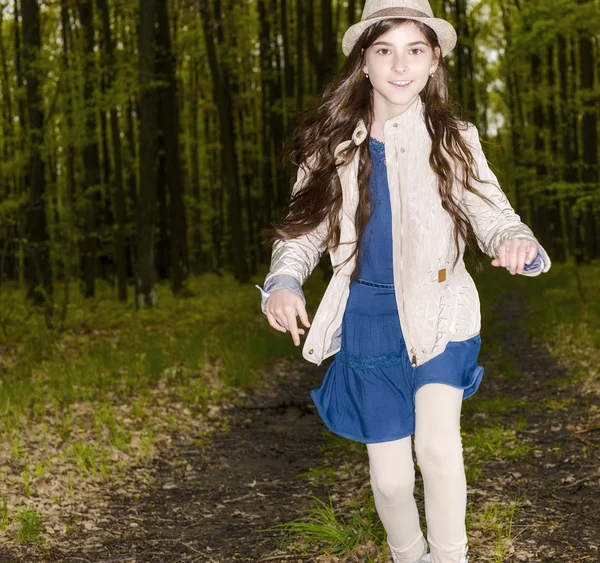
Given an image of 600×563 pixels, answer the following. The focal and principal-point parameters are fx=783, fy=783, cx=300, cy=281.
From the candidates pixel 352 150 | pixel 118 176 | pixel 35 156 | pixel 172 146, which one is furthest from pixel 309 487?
pixel 172 146

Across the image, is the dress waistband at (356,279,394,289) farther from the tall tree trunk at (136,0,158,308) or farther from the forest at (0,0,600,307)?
the tall tree trunk at (136,0,158,308)

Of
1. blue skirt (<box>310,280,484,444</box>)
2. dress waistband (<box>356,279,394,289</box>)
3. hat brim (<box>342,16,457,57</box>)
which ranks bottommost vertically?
blue skirt (<box>310,280,484,444</box>)

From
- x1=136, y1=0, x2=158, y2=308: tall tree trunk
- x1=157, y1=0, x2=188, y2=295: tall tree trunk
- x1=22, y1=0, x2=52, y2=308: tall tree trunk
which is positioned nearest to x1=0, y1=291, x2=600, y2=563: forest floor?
x1=22, y1=0, x2=52, y2=308: tall tree trunk

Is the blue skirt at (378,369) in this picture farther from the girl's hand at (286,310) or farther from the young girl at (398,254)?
the girl's hand at (286,310)

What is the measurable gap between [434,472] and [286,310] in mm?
895

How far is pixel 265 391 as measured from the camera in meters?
9.51

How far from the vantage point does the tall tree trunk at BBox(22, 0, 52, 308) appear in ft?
41.2

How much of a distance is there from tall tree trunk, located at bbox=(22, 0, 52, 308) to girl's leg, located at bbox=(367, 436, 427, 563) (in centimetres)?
988

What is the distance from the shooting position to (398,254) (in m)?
3.09

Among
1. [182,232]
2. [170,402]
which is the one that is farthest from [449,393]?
[182,232]

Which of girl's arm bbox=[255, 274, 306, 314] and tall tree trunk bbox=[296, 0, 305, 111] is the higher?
tall tree trunk bbox=[296, 0, 305, 111]

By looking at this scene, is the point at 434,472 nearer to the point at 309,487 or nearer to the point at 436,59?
the point at 436,59

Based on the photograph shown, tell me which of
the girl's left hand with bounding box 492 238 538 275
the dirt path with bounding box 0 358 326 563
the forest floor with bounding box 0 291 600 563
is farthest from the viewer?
the dirt path with bounding box 0 358 326 563

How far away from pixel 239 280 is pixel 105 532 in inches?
662
